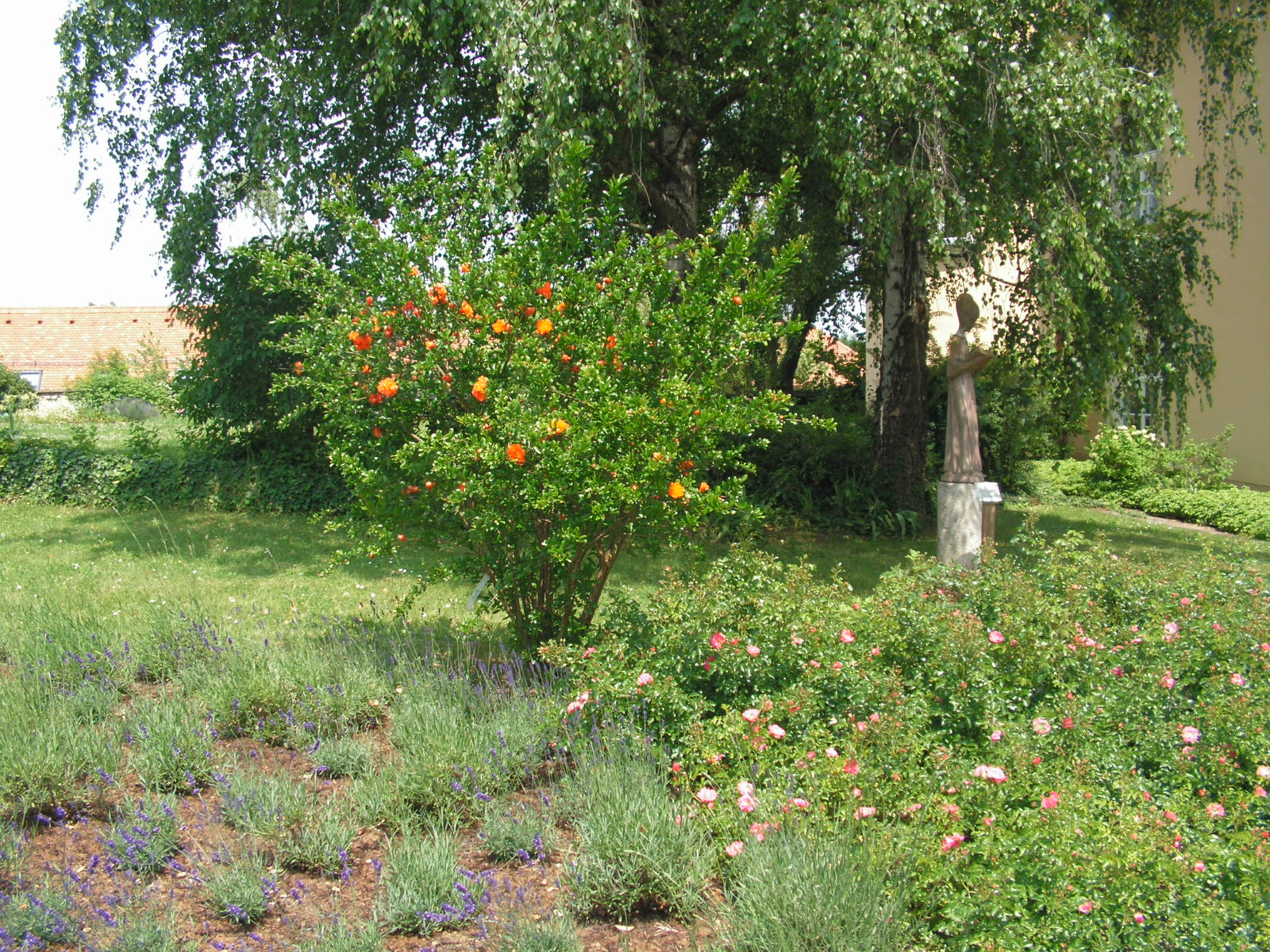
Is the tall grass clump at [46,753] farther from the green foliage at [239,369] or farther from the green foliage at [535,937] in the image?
the green foliage at [239,369]

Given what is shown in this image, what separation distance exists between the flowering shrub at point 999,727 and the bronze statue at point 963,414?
2.20 m

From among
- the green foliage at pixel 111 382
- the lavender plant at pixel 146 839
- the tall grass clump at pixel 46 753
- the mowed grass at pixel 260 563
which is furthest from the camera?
the green foliage at pixel 111 382

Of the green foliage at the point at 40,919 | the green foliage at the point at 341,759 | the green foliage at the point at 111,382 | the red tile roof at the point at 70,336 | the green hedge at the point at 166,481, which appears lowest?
the green foliage at the point at 40,919

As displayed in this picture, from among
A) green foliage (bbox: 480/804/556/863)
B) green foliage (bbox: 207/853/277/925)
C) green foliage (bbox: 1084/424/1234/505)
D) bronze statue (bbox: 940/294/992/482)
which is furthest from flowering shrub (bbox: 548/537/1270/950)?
green foliage (bbox: 1084/424/1234/505)

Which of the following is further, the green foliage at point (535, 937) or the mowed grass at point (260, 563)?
the mowed grass at point (260, 563)

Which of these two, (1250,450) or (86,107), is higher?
(86,107)

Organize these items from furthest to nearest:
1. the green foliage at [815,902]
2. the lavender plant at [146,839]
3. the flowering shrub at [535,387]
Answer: the flowering shrub at [535,387], the lavender plant at [146,839], the green foliage at [815,902]

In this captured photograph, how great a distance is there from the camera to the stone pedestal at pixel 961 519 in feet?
21.5

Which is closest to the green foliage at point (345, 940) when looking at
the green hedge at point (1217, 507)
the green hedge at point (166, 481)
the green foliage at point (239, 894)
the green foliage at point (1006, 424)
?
the green foliage at point (239, 894)

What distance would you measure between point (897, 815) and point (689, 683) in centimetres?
100

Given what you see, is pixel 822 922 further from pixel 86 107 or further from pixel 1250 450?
pixel 1250 450

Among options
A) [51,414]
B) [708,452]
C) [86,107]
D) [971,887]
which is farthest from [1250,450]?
[51,414]

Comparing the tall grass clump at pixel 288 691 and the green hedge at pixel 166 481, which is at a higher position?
the green hedge at pixel 166 481

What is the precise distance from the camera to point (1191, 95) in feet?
48.8
